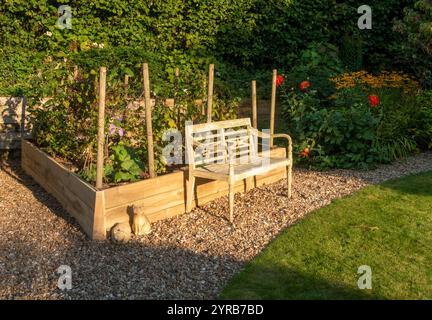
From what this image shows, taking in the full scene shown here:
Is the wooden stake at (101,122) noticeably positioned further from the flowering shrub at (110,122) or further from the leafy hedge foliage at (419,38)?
the leafy hedge foliage at (419,38)

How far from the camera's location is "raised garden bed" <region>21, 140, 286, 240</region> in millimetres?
4215

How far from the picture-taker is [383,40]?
10656 millimetres

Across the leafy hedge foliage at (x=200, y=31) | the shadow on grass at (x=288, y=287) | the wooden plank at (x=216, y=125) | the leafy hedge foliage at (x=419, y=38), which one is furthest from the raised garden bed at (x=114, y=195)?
the leafy hedge foliage at (x=419, y=38)

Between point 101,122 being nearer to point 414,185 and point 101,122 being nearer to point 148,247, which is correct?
point 148,247

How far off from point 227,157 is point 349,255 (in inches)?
77.7

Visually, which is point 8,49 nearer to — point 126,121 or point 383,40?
point 126,121

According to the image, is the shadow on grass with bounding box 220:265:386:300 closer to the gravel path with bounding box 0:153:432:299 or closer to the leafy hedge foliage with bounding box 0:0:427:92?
the gravel path with bounding box 0:153:432:299

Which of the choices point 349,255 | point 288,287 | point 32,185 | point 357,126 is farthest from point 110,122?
point 357,126

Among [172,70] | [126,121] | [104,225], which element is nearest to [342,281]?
[104,225]

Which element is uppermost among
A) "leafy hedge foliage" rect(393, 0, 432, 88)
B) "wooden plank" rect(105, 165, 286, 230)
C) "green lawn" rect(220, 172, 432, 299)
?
"leafy hedge foliage" rect(393, 0, 432, 88)

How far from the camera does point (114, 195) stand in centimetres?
427

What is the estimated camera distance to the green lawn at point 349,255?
3.31 m

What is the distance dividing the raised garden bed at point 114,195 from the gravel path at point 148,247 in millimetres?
113

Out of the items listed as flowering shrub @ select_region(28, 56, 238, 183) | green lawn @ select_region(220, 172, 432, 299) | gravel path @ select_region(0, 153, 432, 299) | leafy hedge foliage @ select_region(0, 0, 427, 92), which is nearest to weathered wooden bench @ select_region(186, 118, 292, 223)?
gravel path @ select_region(0, 153, 432, 299)
